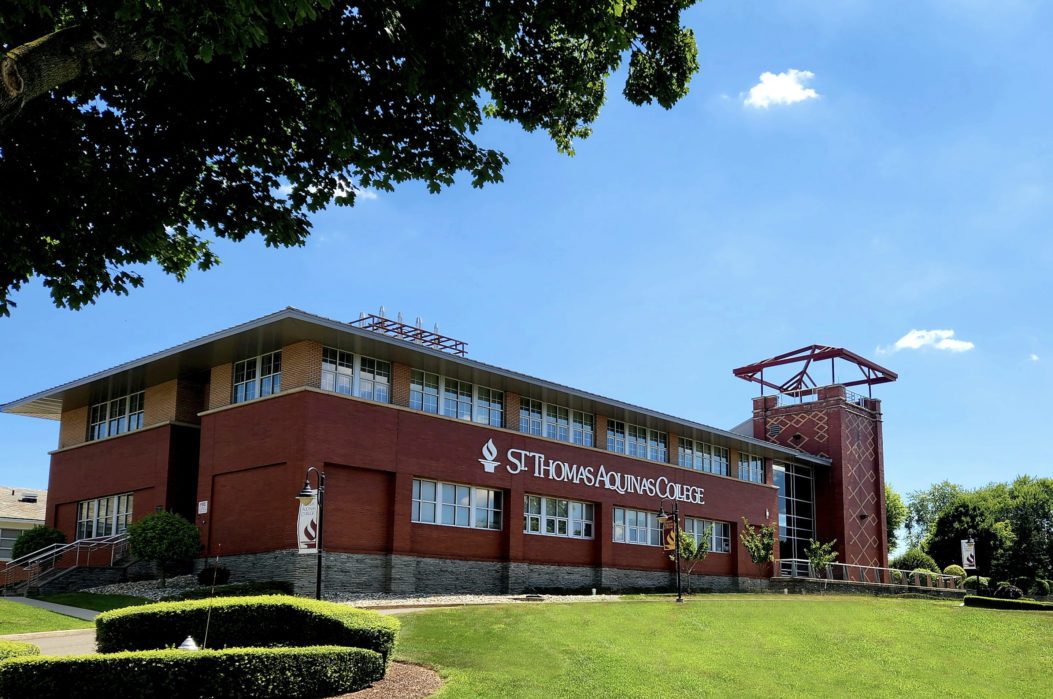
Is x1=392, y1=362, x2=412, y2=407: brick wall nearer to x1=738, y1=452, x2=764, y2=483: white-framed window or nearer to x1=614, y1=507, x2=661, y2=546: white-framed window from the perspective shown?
x1=614, y1=507, x2=661, y2=546: white-framed window

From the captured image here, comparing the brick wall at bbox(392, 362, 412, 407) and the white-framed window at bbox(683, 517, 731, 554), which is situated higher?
the brick wall at bbox(392, 362, 412, 407)

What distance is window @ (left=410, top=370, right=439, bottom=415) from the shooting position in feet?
114

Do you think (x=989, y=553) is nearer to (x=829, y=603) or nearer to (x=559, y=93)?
(x=829, y=603)

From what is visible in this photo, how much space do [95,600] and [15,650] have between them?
17.7 metres

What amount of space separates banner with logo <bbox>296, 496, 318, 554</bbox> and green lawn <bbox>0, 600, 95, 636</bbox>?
18.4 ft

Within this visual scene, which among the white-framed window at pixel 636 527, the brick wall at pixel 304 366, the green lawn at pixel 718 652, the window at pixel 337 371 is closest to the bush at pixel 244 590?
the green lawn at pixel 718 652

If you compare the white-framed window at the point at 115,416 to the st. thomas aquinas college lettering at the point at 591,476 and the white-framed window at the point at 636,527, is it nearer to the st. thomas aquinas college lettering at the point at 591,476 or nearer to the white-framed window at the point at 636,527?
the st. thomas aquinas college lettering at the point at 591,476

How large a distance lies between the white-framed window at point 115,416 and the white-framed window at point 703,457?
2525 cm

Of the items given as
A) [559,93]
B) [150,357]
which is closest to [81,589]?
[150,357]

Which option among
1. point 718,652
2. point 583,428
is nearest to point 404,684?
point 718,652

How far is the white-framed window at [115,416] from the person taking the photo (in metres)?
38.8

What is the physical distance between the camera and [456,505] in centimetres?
3556

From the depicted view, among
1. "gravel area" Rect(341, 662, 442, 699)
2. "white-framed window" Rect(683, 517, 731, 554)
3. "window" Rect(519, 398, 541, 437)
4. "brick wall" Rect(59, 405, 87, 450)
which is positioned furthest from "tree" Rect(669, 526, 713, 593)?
"brick wall" Rect(59, 405, 87, 450)

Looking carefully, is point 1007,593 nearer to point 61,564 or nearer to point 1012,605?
point 1012,605
